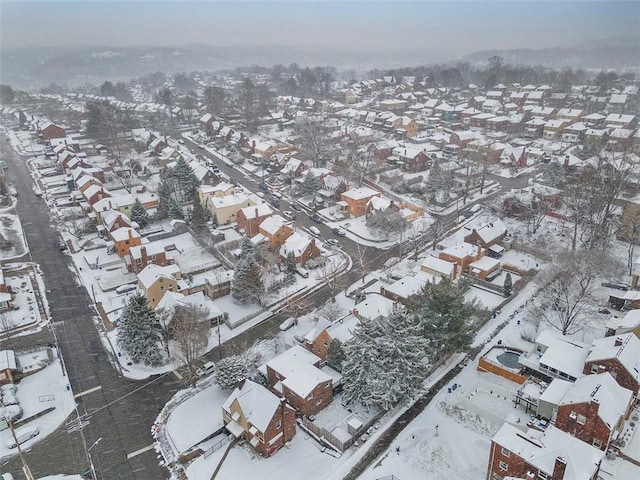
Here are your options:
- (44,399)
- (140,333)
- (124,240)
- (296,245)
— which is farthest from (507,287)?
(124,240)

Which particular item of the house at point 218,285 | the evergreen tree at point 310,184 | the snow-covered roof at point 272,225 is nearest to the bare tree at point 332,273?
the snow-covered roof at point 272,225

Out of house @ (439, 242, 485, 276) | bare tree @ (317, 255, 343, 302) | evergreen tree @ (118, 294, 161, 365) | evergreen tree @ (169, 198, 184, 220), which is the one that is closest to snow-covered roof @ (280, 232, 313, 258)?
bare tree @ (317, 255, 343, 302)

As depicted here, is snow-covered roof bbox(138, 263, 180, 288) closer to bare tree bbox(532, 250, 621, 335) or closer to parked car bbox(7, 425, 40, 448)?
parked car bbox(7, 425, 40, 448)

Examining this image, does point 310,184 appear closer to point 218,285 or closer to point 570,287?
point 218,285

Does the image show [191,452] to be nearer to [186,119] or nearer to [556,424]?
[556,424]

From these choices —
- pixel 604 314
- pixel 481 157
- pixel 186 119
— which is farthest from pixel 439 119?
pixel 604 314

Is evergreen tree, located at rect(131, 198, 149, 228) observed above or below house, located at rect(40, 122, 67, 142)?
below
